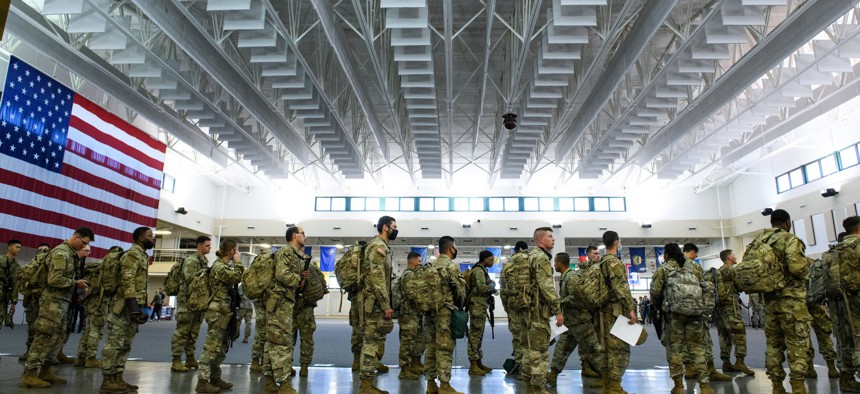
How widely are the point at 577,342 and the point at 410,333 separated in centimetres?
201

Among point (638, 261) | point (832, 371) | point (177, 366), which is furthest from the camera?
point (638, 261)

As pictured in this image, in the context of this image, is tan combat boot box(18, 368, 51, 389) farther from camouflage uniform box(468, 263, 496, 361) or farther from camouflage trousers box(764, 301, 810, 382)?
camouflage trousers box(764, 301, 810, 382)

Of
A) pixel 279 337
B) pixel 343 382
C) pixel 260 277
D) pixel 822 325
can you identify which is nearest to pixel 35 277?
pixel 260 277

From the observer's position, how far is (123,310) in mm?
5301

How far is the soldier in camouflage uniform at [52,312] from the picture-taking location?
517cm

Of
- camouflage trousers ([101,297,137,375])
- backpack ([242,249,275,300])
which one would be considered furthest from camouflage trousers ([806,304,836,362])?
camouflage trousers ([101,297,137,375])

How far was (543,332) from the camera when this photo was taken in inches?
195

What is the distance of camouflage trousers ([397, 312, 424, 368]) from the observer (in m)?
6.20

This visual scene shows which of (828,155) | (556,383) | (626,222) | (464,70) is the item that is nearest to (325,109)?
(464,70)

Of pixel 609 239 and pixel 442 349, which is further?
pixel 609 239

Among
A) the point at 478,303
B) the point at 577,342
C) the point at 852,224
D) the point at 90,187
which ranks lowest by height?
the point at 577,342

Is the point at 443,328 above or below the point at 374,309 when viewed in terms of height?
below

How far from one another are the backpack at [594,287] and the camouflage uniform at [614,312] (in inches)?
1.5

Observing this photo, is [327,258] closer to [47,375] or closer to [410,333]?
[410,333]
